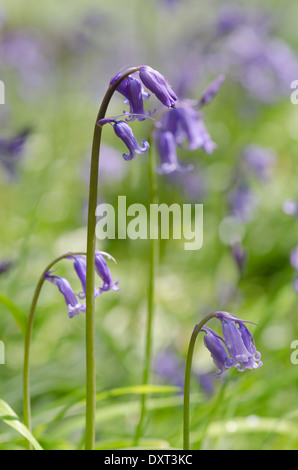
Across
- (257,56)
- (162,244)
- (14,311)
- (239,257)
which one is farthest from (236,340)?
(257,56)

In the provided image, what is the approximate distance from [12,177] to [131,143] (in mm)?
2059

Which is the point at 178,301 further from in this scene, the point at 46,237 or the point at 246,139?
the point at 246,139

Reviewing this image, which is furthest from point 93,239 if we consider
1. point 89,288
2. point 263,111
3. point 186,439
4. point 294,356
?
point 263,111

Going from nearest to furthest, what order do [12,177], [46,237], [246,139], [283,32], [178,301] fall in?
1. [12,177]
2. [178,301]
3. [46,237]
4. [246,139]
5. [283,32]

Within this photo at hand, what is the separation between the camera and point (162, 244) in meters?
5.59

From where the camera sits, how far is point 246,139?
7164 mm

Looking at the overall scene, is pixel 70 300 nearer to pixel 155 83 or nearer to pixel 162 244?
pixel 155 83

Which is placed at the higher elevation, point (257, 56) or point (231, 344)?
point (257, 56)

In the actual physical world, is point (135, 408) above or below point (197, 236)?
below

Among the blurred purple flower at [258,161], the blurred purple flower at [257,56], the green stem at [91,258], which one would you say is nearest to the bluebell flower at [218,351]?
the green stem at [91,258]

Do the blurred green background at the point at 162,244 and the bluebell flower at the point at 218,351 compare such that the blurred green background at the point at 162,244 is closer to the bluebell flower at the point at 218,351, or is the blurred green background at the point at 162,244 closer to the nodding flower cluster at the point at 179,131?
the nodding flower cluster at the point at 179,131

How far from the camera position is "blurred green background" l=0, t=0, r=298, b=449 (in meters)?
2.93
